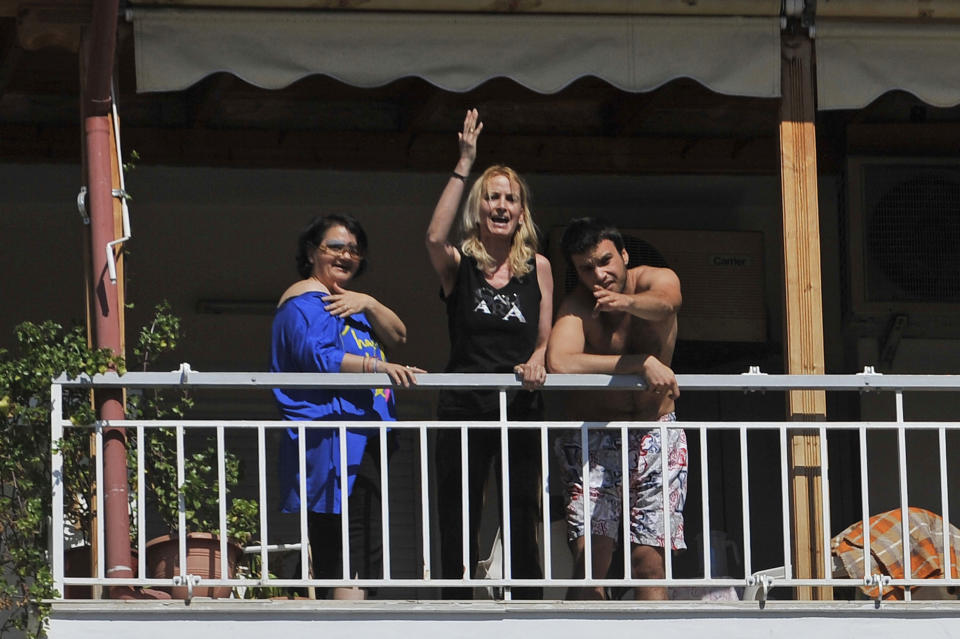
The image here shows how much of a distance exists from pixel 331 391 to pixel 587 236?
1088mm

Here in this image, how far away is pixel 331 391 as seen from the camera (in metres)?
6.58

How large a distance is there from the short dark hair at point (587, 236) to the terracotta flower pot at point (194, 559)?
1663 mm

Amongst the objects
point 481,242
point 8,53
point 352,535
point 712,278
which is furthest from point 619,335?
point 712,278

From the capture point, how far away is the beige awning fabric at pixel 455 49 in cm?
698

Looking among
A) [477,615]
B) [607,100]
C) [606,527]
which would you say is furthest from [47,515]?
[607,100]

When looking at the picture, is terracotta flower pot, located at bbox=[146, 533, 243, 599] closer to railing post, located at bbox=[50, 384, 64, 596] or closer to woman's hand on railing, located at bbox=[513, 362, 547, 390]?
railing post, located at bbox=[50, 384, 64, 596]

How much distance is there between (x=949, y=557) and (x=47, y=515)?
3212 millimetres

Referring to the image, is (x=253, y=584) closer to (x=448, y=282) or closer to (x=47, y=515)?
(x=47, y=515)

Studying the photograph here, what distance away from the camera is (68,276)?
30.6ft

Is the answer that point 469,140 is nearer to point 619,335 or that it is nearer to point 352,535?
point 619,335

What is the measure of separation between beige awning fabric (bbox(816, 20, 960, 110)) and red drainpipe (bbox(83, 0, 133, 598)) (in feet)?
9.17

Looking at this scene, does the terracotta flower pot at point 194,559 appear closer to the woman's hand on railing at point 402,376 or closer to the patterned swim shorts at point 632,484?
the woman's hand on railing at point 402,376

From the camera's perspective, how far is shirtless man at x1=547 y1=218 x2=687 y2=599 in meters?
6.50

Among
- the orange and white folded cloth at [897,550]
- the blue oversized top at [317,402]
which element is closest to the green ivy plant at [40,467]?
the blue oversized top at [317,402]
